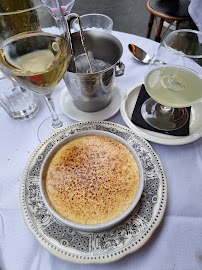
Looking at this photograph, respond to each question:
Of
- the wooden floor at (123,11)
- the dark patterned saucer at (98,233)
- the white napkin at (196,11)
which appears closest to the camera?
the dark patterned saucer at (98,233)

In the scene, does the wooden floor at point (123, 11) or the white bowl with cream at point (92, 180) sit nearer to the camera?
the white bowl with cream at point (92, 180)

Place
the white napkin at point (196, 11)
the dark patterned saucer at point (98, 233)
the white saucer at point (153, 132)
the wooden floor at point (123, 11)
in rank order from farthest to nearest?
the wooden floor at point (123, 11), the white napkin at point (196, 11), the white saucer at point (153, 132), the dark patterned saucer at point (98, 233)

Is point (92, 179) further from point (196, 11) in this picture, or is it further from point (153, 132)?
point (196, 11)

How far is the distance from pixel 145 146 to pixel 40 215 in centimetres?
33

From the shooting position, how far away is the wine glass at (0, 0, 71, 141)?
52 cm

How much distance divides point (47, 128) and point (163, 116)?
0.40m

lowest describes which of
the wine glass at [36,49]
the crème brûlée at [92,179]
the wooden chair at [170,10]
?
the crème brûlée at [92,179]

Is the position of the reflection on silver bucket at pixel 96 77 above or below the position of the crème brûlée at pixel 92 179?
above

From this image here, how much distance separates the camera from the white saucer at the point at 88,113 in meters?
0.72

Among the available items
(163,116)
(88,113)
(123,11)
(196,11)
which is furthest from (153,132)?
(123,11)

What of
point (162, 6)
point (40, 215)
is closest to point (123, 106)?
point (40, 215)

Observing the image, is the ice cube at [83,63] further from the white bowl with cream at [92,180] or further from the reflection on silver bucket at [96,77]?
the white bowl with cream at [92,180]

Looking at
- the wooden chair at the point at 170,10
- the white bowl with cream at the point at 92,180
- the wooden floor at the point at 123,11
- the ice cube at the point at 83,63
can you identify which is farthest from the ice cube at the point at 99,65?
the wooden floor at the point at 123,11

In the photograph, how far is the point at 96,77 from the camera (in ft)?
2.03
